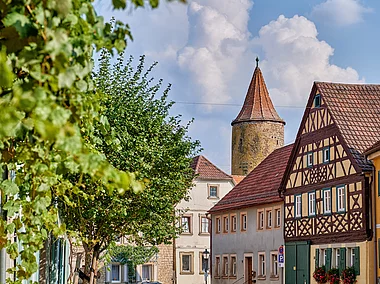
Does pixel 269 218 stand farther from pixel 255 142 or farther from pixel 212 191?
pixel 255 142

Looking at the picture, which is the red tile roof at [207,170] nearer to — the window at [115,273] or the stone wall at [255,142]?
the window at [115,273]

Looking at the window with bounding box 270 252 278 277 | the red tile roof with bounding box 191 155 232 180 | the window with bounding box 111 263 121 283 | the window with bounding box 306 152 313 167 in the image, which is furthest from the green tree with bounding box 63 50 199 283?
the red tile roof with bounding box 191 155 232 180

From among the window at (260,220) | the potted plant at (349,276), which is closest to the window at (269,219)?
the window at (260,220)

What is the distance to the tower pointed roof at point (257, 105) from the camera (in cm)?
9256

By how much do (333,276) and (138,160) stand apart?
13489 millimetres

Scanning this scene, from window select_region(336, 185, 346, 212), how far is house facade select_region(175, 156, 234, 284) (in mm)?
25610

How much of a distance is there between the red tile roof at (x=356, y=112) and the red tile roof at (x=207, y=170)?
2674 cm

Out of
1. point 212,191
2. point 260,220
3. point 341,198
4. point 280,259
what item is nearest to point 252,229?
point 260,220

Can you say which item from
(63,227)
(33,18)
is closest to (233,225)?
(63,227)

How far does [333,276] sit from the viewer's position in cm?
3472

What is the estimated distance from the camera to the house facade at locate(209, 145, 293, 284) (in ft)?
141

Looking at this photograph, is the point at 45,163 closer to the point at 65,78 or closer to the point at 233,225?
the point at 65,78

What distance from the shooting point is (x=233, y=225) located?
4862cm

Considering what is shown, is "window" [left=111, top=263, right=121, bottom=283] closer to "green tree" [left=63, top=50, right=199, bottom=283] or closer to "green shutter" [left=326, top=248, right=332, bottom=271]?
"green shutter" [left=326, top=248, right=332, bottom=271]
